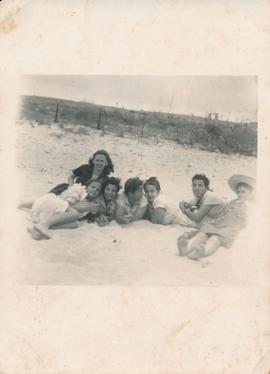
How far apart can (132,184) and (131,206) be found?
8cm

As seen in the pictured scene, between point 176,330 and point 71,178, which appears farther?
point 71,178

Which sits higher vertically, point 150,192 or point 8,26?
point 8,26

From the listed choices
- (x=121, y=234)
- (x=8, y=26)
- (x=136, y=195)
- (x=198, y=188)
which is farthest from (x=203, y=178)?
Result: (x=8, y=26)

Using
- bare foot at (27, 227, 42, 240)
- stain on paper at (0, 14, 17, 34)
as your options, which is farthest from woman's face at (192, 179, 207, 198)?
stain on paper at (0, 14, 17, 34)

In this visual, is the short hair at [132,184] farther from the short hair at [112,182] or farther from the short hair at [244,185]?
the short hair at [244,185]

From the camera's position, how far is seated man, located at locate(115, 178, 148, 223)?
1798mm

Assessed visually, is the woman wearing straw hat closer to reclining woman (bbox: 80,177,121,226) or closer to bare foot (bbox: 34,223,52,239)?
reclining woman (bbox: 80,177,121,226)

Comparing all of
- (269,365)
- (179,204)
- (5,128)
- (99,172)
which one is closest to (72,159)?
(99,172)

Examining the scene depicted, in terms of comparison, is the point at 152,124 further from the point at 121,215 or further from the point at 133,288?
the point at 133,288

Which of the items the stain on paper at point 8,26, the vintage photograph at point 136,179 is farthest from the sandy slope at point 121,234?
the stain on paper at point 8,26

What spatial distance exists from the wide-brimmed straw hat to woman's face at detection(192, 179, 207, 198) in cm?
10

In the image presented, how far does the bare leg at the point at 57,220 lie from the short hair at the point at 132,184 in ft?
0.67

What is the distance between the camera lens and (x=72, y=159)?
182 centimetres

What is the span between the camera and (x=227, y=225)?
178cm
